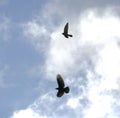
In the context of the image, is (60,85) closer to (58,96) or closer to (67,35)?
(58,96)

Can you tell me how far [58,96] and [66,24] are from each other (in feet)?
54.0

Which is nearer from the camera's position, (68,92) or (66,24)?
(68,92)

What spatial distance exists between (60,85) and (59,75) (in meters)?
1.55

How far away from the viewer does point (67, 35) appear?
88000mm

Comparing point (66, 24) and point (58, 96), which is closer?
point (58, 96)

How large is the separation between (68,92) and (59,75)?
272 cm

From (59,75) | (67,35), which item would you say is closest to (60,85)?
(59,75)

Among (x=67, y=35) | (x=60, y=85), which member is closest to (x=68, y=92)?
(x=60, y=85)

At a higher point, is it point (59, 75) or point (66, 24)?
point (66, 24)

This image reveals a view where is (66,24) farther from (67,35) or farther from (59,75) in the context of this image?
(59,75)

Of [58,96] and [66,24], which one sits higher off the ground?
[66,24]

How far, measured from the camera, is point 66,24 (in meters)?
87.1

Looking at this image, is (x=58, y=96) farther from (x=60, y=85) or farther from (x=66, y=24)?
(x=66, y=24)

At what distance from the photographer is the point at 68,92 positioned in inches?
2926
